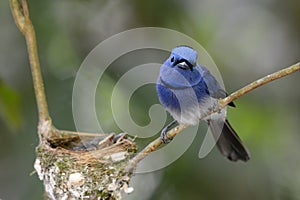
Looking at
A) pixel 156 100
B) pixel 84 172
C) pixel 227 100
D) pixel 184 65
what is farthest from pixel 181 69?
pixel 156 100

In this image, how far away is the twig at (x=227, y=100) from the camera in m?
2.50

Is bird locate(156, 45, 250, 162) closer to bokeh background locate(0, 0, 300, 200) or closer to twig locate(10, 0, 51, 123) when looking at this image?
twig locate(10, 0, 51, 123)

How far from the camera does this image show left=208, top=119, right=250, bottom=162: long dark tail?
11.7 feet

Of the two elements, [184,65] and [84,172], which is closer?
[184,65]

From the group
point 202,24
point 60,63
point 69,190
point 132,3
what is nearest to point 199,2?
point 202,24

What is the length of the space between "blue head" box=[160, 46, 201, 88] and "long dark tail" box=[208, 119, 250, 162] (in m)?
0.51

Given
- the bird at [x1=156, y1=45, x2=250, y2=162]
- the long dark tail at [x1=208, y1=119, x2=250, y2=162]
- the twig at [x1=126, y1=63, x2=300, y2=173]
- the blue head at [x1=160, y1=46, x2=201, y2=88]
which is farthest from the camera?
the long dark tail at [x1=208, y1=119, x2=250, y2=162]

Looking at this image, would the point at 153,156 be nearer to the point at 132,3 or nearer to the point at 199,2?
the point at 132,3

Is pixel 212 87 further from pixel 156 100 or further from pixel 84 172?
pixel 156 100

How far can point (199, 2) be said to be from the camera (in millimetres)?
5277

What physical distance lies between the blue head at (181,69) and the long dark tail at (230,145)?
0.51m

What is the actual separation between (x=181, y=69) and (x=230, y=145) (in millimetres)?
677

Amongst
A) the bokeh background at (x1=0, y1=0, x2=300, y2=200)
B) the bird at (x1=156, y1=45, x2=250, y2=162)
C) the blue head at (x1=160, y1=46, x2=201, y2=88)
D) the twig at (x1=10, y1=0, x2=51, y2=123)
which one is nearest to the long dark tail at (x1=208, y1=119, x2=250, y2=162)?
the bird at (x1=156, y1=45, x2=250, y2=162)

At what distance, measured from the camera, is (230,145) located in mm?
3586
